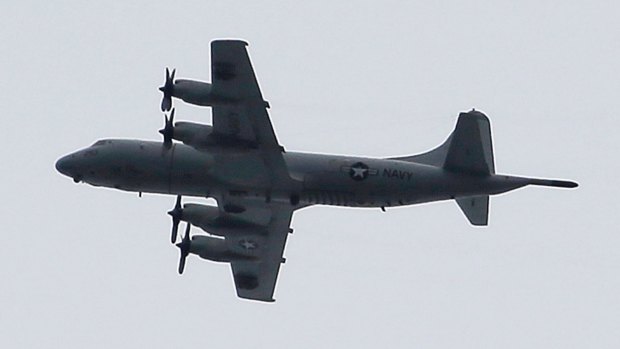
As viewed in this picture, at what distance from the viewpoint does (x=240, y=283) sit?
51.1 m

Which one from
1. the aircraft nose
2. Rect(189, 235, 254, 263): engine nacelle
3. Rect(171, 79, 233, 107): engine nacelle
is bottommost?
Rect(189, 235, 254, 263): engine nacelle

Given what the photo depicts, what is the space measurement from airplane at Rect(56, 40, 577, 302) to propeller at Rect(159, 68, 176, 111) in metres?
0.03

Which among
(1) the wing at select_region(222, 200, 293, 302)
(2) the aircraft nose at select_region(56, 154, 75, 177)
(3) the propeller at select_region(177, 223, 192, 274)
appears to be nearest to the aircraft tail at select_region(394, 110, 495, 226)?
(1) the wing at select_region(222, 200, 293, 302)

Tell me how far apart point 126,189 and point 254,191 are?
14.0 feet

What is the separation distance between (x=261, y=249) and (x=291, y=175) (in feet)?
16.9

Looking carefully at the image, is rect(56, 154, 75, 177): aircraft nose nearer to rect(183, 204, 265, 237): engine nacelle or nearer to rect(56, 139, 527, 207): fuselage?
rect(56, 139, 527, 207): fuselage

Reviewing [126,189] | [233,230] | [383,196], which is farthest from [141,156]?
[383,196]

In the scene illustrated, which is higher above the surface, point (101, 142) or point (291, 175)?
point (101, 142)

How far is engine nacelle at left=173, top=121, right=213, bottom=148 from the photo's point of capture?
45062mm

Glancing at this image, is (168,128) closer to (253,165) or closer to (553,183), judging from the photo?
(253,165)

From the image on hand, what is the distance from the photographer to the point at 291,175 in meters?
45.8

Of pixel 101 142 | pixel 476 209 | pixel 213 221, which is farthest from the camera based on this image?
pixel 213 221

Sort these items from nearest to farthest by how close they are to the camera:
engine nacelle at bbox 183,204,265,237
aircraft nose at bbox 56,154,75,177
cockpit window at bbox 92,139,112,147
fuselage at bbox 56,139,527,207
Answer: fuselage at bbox 56,139,527,207, cockpit window at bbox 92,139,112,147, aircraft nose at bbox 56,154,75,177, engine nacelle at bbox 183,204,265,237

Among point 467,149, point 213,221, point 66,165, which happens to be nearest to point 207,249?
point 213,221
